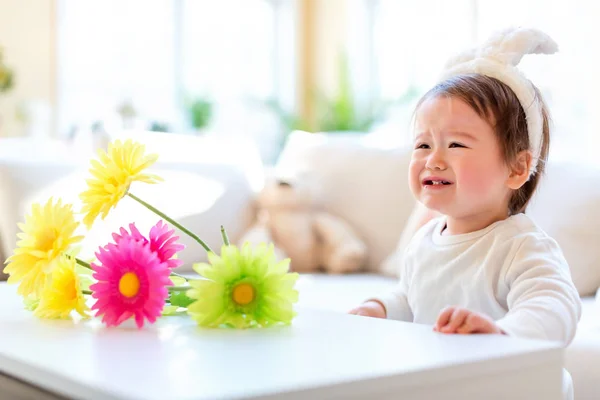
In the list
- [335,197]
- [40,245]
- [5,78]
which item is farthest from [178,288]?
[5,78]

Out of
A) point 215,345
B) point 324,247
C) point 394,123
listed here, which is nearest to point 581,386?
point 215,345

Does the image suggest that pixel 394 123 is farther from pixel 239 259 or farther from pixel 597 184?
pixel 239 259

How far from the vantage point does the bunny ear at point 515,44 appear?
1.32 metres

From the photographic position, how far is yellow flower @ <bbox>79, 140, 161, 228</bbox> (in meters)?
1.06

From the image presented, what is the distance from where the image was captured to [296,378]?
70 centimetres

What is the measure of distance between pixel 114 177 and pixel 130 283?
147mm

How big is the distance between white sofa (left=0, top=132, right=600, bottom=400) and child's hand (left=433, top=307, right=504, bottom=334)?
3.58 ft

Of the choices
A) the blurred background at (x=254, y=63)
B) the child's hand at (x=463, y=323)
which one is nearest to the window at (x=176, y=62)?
the blurred background at (x=254, y=63)

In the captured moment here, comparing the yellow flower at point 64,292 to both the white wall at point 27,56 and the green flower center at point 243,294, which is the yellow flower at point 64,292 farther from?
the white wall at point 27,56

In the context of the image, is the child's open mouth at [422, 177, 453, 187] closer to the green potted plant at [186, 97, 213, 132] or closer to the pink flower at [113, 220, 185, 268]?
the pink flower at [113, 220, 185, 268]

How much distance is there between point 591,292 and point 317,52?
421 centimetres

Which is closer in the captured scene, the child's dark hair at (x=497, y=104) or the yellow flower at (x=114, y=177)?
the yellow flower at (x=114, y=177)

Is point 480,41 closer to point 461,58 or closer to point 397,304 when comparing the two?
point 461,58

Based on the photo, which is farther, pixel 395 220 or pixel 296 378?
pixel 395 220
